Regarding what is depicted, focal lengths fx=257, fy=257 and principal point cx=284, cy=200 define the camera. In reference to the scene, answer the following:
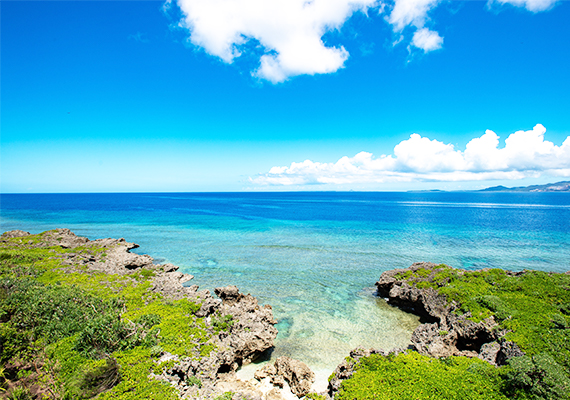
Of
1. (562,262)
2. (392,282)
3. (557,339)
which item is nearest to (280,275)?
(392,282)

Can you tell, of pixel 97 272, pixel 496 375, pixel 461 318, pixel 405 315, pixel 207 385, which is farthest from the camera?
pixel 97 272

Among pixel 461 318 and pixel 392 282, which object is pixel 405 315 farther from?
pixel 461 318

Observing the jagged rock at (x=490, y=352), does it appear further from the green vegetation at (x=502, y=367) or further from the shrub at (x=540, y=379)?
the shrub at (x=540, y=379)

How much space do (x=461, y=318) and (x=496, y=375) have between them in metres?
6.89

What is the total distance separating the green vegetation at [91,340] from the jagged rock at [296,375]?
4.57 m

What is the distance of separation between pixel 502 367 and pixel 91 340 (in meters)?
21.2

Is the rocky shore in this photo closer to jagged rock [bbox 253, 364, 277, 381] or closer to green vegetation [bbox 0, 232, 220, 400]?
jagged rock [bbox 253, 364, 277, 381]

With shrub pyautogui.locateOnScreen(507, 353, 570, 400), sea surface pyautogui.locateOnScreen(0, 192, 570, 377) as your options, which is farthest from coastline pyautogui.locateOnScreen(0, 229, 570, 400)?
sea surface pyautogui.locateOnScreen(0, 192, 570, 377)

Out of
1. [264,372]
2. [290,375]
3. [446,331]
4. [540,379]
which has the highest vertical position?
[540,379]

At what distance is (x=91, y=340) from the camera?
1355 centimetres

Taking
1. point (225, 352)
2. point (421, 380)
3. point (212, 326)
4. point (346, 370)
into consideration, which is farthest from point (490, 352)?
point (212, 326)

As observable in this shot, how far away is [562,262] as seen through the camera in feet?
130

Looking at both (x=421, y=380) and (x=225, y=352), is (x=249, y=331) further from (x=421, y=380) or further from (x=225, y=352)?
(x=421, y=380)

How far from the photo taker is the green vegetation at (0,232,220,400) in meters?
11.5
